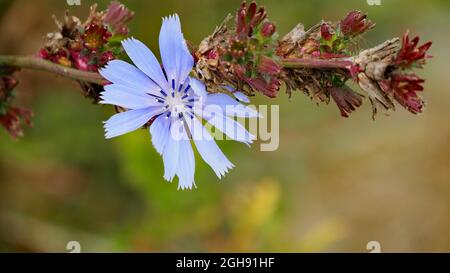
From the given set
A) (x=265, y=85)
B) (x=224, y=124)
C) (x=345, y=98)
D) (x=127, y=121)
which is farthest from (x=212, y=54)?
(x=345, y=98)

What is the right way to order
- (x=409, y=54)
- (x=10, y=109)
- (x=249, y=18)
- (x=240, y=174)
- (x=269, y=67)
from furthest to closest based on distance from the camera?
1. (x=240, y=174)
2. (x=10, y=109)
3. (x=249, y=18)
4. (x=269, y=67)
5. (x=409, y=54)

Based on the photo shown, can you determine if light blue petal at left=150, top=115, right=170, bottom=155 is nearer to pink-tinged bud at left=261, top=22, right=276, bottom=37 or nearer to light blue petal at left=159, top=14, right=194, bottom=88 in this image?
light blue petal at left=159, top=14, right=194, bottom=88

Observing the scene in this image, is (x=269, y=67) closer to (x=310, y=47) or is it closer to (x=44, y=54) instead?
(x=310, y=47)

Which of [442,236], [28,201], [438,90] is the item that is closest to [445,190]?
[442,236]

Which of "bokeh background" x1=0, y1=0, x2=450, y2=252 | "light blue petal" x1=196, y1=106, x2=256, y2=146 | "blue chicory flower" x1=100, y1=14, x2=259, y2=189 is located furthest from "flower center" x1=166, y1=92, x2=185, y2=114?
"bokeh background" x1=0, y1=0, x2=450, y2=252

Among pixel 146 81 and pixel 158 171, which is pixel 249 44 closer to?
pixel 146 81

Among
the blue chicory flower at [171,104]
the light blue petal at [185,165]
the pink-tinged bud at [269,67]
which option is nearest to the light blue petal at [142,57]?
the blue chicory flower at [171,104]

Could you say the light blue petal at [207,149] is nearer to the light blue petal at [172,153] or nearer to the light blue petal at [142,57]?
the light blue petal at [172,153]
